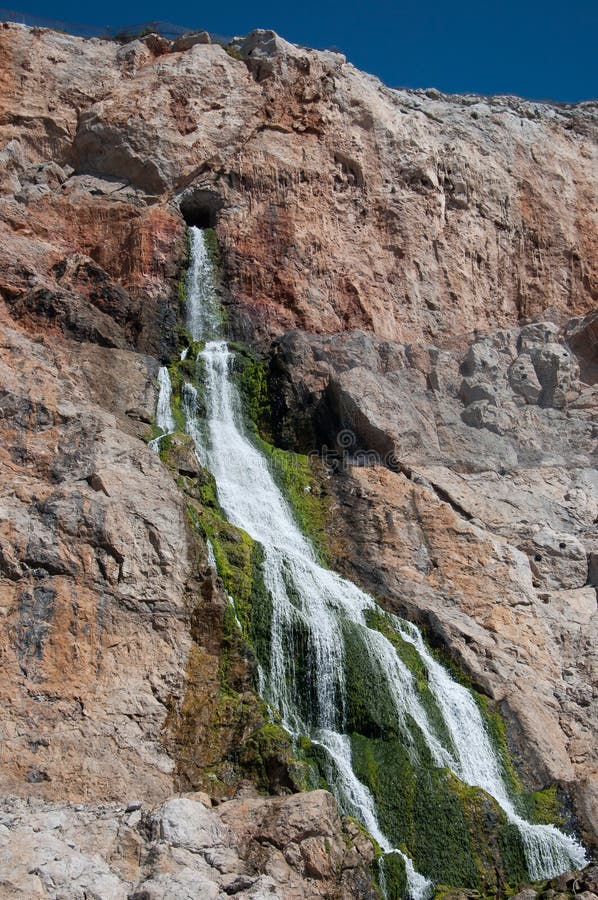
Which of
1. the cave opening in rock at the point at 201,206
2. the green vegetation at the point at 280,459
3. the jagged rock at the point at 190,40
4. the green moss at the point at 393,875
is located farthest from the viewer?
the jagged rock at the point at 190,40

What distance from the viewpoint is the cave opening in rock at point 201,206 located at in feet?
121

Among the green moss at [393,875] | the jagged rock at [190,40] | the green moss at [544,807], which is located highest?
the jagged rock at [190,40]

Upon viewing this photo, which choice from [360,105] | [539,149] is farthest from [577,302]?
[360,105]

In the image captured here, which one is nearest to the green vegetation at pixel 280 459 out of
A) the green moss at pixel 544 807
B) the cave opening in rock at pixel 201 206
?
the cave opening in rock at pixel 201 206

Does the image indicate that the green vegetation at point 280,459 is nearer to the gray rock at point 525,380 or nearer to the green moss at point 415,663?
the green moss at point 415,663

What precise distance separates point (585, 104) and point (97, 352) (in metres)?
30.0

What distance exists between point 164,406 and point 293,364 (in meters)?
4.90

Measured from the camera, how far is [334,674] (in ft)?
72.1

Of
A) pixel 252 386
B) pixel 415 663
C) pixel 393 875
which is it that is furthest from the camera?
pixel 252 386

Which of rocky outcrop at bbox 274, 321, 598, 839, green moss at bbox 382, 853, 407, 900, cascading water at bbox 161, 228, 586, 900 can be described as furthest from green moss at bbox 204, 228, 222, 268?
green moss at bbox 382, 853, 407, 900

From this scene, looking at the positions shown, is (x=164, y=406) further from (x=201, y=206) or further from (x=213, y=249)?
(x=201, y=206)

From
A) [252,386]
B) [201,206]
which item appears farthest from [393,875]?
[201,206]

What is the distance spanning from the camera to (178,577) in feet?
67.8

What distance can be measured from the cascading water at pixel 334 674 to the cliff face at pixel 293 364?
3.86ft
